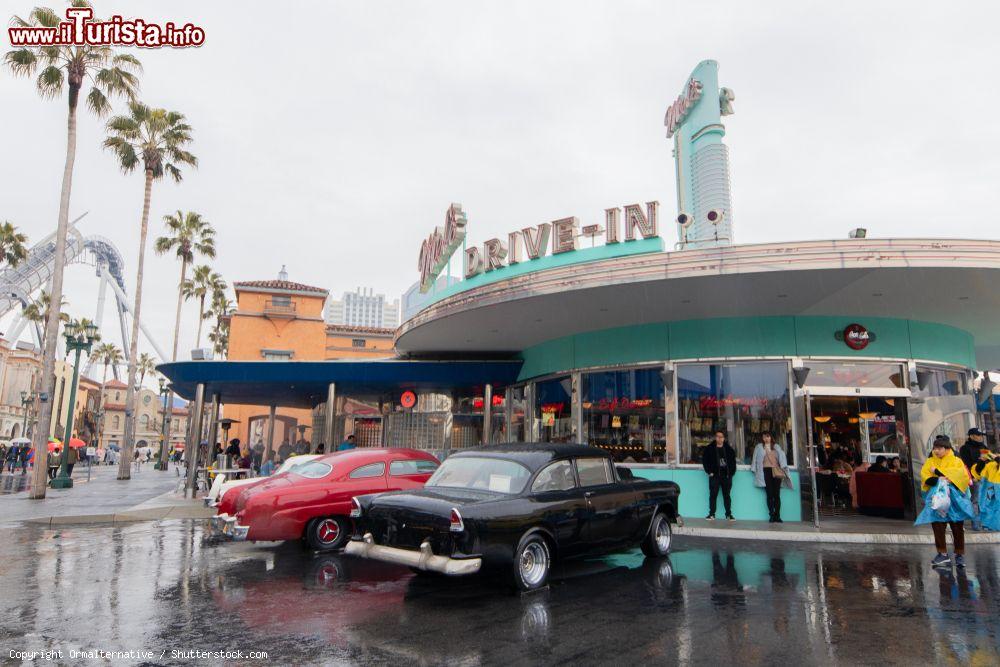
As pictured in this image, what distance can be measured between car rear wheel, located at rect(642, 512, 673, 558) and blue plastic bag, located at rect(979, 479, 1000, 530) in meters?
5.42

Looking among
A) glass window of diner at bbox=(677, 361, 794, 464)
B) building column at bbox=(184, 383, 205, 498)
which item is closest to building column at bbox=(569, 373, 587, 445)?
glass window of diner at bbox=(677, 361, 794, 464)

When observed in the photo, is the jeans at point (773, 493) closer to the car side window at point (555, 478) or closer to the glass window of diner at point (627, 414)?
the glass window of diner at point (627, 414)

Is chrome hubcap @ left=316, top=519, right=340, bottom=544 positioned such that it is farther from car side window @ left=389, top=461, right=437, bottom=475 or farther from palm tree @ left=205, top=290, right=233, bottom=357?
palm tree @ left=205, top=290, right=233, bottom=357

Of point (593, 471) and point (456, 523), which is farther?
point (593, 471)

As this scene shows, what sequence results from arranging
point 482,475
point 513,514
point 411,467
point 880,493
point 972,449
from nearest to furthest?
point 513,514
point 482,475
point 411,467
point 972,449
point 880,493

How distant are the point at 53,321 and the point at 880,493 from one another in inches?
862

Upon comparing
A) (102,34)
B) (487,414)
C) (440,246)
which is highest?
(102,34)

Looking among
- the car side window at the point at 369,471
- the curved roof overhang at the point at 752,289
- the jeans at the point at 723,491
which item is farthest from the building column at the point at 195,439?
the jeans at the point at 723,491

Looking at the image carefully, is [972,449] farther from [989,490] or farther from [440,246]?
[440,246]

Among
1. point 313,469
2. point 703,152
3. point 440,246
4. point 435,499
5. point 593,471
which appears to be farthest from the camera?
point 440,246

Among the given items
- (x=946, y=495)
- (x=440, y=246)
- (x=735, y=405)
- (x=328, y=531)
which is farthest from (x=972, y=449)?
(x=440, y=246)

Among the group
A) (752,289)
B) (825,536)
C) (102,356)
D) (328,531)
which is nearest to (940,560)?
(825,536)

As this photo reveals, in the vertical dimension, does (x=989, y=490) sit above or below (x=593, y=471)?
below

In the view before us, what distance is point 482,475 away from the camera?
743cm
